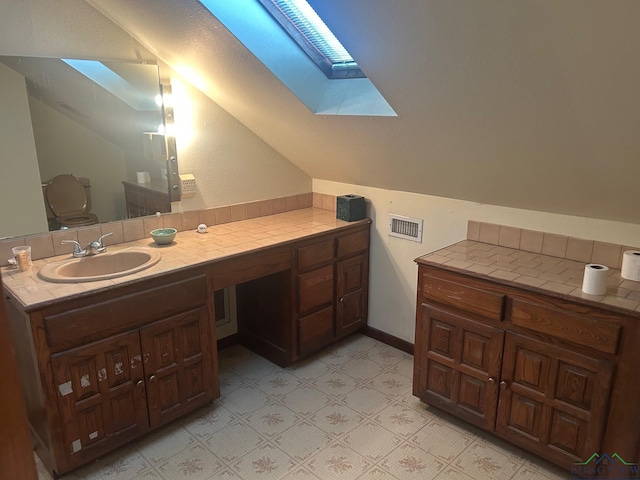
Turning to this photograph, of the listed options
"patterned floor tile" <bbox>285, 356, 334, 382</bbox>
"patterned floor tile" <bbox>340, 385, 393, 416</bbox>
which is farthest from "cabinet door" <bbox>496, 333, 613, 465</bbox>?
"patterned floor tile" <bbox>285, 356, 334, 382</bbox>

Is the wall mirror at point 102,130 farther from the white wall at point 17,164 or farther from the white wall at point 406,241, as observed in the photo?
the white wall at point 406,241

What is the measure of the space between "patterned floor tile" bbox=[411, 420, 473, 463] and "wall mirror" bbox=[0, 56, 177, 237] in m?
1.82

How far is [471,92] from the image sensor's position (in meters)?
1.77

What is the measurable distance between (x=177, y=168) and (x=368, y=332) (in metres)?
1.68

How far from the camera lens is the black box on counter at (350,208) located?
304 cm

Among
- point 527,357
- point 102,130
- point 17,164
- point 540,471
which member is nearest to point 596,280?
point 527,357

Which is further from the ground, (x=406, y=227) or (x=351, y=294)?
(x=406, y=227)

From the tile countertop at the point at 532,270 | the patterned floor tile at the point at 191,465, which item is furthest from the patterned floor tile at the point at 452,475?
the patterned floor tile at the point at 191,465

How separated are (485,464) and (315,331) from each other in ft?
3.99

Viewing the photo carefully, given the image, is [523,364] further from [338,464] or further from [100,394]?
[100,394]

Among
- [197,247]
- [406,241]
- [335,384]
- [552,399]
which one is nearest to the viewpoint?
[552,399]

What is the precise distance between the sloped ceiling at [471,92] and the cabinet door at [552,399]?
2.31 feet

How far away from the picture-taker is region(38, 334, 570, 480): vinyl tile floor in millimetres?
2115

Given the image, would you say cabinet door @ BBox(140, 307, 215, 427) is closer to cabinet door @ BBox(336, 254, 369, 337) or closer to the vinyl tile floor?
the vinyl tile floor
